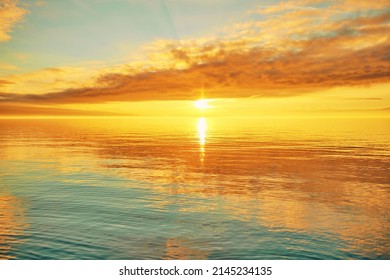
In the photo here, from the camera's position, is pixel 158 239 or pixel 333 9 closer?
pixel 158 239

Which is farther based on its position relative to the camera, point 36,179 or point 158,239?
point 36,179

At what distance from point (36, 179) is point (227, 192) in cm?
1040

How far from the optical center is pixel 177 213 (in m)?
15.4

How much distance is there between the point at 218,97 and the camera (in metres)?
49.2

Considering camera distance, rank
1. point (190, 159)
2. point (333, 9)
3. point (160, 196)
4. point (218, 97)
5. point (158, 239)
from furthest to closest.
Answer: point (218, 97) → point (190, 159) → point (333, 9) → point (160, 196) → point (158, 239)

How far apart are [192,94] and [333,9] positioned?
1090 inches

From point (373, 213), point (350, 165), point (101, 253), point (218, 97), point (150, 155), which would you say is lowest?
point (101, 253)

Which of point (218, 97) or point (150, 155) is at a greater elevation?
point (218, 97)

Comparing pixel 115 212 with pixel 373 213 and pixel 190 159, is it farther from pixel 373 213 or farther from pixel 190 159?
pixel 190 159

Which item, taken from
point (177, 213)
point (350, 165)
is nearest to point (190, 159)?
point (350, 165)

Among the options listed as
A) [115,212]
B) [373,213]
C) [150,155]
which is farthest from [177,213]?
[150,155]

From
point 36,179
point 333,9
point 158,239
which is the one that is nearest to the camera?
point 158,239

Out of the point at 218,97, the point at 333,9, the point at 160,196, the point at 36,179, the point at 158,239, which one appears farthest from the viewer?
the point at 218,97

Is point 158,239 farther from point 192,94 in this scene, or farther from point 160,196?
point 192,94
